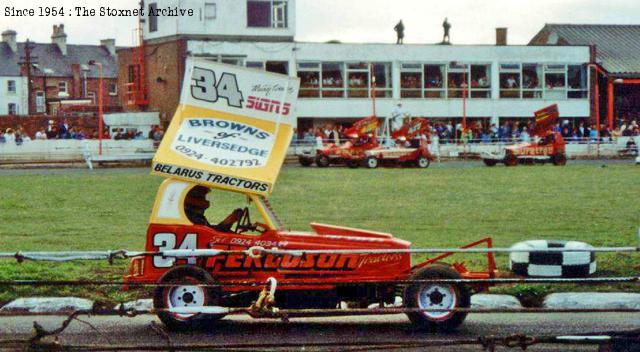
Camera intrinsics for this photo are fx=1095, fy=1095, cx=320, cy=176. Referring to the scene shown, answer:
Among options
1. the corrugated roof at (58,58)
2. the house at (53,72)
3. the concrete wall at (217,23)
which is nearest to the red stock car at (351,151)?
the concrete wall at (217,23)

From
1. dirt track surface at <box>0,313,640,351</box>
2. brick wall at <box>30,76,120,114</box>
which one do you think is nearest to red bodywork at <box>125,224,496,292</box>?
dirt track surface at <box>0,313,640,351</box>

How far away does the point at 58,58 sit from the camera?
113 metres

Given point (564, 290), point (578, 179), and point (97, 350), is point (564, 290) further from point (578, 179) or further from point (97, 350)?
point (578, 179)

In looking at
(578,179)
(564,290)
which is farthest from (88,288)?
(578,179)

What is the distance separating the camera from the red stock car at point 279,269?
10562 mm

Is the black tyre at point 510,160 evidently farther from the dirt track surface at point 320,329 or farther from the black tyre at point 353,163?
the dirt track surface at point 320,329

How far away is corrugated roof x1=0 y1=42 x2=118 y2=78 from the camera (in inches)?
4252

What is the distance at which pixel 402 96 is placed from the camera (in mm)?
66500

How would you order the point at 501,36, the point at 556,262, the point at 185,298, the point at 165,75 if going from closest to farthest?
the point at 185,298
the point at 556,262
the point at 165,75
the point at 501,36

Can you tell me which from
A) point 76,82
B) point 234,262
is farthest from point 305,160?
point 76,82

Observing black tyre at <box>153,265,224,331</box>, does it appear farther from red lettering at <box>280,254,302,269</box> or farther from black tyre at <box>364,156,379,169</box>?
black tyre at <box>364,156,379,169</box>

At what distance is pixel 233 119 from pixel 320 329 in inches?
94.4

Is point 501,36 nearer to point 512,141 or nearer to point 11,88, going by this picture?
point 512,141

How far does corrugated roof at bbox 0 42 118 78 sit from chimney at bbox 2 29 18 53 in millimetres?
353
